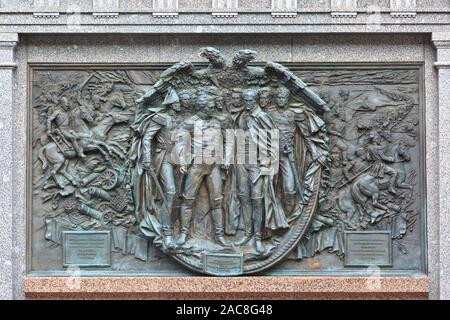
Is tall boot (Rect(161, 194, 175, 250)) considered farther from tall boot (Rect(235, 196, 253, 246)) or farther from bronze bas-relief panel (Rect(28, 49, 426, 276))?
tall boot (Rect(235, 196, 253, 246))

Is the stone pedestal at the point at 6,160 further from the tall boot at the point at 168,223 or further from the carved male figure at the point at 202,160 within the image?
the carved male figure at the point at 202,160

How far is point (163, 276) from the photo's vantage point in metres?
10.8

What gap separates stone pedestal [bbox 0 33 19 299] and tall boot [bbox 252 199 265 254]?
306 cm

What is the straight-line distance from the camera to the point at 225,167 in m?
10.8

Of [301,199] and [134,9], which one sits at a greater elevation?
[134,9]

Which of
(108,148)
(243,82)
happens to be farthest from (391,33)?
(108,148)

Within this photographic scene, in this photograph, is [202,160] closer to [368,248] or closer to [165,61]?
[165,61]

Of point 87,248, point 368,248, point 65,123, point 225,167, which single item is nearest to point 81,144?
point 65,123

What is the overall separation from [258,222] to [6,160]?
3.25 m

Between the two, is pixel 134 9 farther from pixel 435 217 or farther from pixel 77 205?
pixel 435 217

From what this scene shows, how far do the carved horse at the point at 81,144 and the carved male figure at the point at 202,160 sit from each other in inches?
36.2

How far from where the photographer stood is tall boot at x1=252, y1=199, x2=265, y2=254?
35.2ft

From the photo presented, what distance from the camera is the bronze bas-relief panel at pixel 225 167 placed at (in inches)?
424

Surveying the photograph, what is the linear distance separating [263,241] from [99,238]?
2081 millimetres
